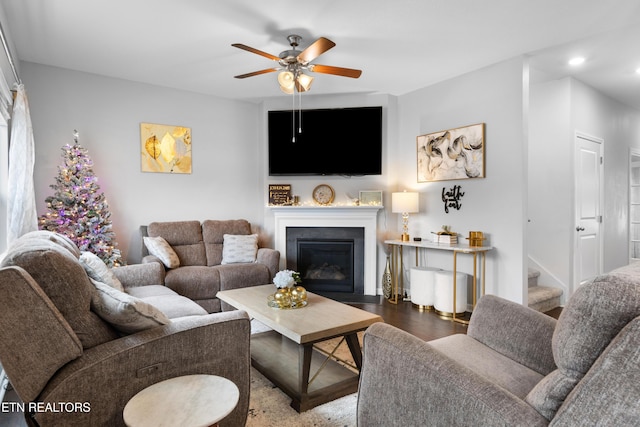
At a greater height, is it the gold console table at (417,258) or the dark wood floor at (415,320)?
the gold console table at (417,258)

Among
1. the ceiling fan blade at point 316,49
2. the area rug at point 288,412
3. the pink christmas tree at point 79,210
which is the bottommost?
the area rug at point 288,412

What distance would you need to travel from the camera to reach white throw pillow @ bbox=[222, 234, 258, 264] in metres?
4.38

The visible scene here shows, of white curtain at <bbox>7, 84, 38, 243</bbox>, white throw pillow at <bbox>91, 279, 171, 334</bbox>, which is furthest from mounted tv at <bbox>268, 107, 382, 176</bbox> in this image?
white throw pillow at <bbox>91, 279, 171, 334</bbox>

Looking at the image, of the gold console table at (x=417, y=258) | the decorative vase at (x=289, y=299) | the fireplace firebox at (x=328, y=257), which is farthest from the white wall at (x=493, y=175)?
the decorative vase at (x=289, y=299)

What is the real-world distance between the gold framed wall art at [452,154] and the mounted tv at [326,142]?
0.59m

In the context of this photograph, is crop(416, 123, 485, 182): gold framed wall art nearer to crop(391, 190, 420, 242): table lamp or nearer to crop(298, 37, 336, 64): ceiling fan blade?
crop(391, 190, 420, 242): table lamp

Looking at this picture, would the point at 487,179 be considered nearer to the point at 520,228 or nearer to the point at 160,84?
the point at 520,228

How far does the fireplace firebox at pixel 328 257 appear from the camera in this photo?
485cm

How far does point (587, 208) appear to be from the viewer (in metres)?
4.50

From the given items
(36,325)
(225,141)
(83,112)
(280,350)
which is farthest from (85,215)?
(36,325)

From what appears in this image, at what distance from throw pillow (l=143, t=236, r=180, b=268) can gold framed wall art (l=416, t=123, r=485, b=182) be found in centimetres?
310

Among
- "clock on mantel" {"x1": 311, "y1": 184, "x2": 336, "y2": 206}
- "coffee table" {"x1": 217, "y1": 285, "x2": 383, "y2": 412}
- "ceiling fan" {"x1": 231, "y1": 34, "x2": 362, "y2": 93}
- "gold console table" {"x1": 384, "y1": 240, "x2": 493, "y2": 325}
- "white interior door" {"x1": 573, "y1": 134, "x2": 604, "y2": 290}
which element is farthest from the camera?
"clock on mantel" {"x1": 311, "y1": 184, "x2": 336, "y2": 206}

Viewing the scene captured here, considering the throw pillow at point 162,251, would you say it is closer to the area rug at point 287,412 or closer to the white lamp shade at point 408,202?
the area rug at point 287,412

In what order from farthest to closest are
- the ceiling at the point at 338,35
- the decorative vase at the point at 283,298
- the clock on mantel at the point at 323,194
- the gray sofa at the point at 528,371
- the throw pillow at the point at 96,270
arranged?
the clock on mantel at the point at 323,194, the ceiling at the point at 338,35, the decorative vase at the point at 283,298, the throw pillow at the point at 96,270, the gray sofa at the point at 528,371
